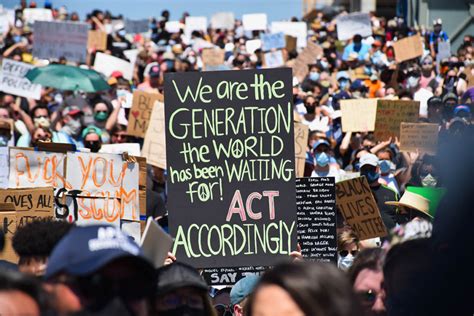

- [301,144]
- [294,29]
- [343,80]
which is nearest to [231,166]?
[301,144]

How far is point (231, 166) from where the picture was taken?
7.91 metres

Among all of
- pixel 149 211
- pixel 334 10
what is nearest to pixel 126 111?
pixel 149 211

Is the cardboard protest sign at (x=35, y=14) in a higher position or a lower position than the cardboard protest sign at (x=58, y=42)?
higher

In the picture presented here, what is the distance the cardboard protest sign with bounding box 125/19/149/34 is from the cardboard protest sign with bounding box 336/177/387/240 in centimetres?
1915

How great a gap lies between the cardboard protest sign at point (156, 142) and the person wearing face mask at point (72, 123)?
1821 mm

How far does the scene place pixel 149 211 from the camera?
942 centimetres

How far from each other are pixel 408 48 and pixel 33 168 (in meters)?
12.4

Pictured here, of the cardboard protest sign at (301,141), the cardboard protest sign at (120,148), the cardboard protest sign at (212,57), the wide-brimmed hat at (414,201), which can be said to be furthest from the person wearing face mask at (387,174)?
the cardboard protest sign at (212,57)

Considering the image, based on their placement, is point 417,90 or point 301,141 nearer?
point 301,141

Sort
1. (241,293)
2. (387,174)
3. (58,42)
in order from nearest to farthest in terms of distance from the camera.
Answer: (241,293) < (387,174) < (58,42)

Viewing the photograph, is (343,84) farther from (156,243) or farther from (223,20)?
(156,243)

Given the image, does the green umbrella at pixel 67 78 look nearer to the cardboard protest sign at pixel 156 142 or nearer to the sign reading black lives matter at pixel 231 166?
the cardboard protest sign at pixel 156 142

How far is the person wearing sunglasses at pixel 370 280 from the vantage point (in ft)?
14.3

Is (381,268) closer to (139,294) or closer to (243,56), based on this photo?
(139,294)
